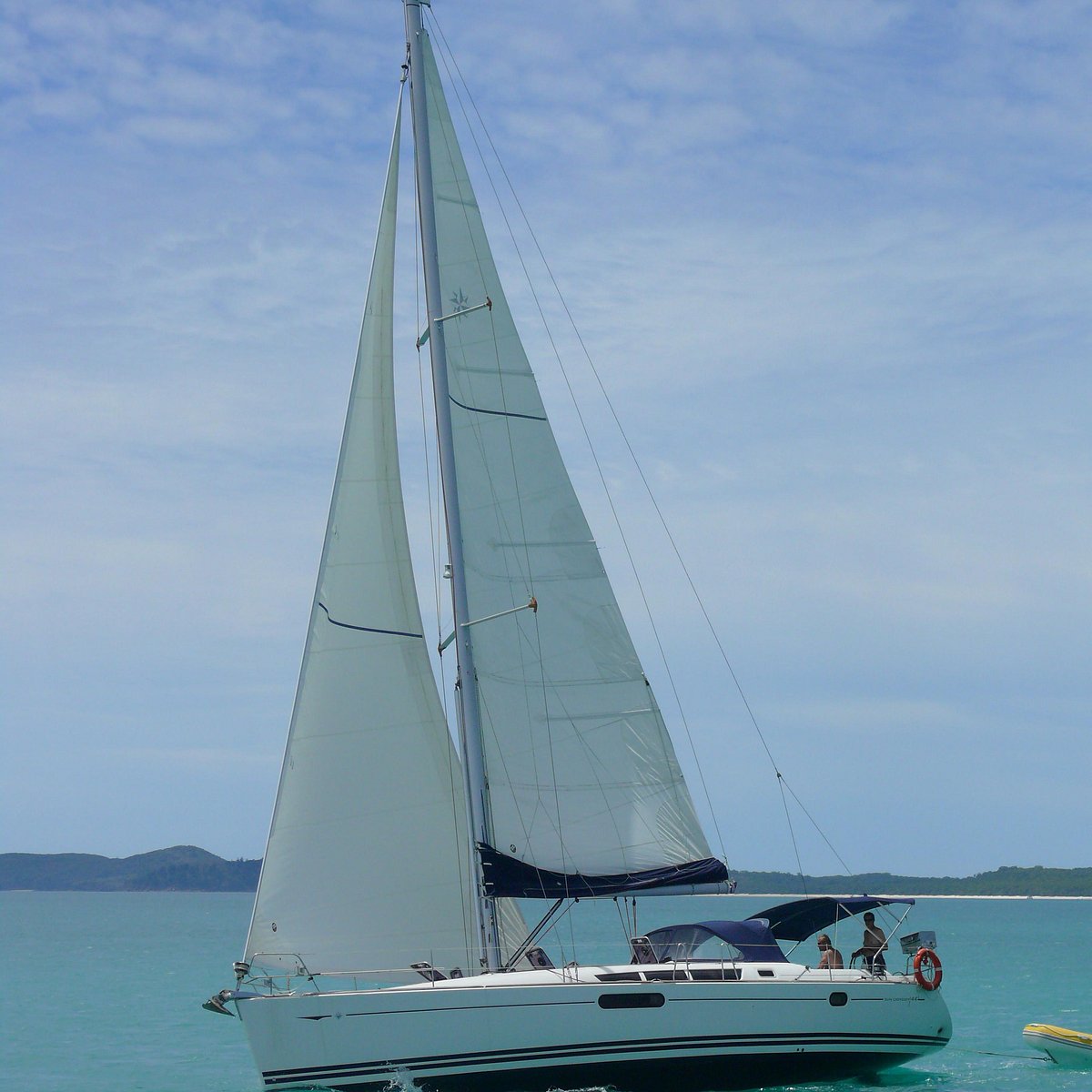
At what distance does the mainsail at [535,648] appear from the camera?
17.9 metres

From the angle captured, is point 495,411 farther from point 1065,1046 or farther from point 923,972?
point 1065,1046

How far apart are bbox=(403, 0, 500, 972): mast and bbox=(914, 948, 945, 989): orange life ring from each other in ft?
16.7

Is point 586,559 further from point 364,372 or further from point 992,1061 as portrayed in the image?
point 992,1061

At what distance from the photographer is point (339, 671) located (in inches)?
704

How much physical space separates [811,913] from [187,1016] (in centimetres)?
2021

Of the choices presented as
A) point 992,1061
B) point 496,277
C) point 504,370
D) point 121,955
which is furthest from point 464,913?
point 121,955

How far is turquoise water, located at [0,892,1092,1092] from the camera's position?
72.9 ft

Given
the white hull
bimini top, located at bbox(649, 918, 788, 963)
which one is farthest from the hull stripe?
bimini top, located at bbox(649, 918, 788, 963)

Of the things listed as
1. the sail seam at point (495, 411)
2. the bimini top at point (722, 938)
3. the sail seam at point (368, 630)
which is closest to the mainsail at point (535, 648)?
the sail seam at point (495, 411)

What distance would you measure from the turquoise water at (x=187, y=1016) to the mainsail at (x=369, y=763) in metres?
5.15

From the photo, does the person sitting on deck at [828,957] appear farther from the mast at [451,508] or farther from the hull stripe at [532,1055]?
the mast at [451,508]

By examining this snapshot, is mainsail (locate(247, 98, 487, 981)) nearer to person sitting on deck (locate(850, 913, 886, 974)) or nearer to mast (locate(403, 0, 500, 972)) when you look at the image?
mast (locate(403, 0, 500, 972))

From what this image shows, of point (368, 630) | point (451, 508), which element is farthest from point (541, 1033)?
point (451, 508)

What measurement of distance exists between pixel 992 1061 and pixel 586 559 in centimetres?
1116
